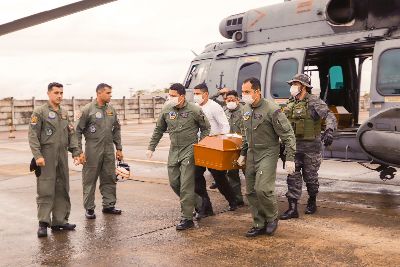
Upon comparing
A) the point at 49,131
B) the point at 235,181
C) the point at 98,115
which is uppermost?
the point at 98,115

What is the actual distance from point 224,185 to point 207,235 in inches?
49.1

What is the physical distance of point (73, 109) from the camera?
3219cm

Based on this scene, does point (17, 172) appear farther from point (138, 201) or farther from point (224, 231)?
point (224, 231)

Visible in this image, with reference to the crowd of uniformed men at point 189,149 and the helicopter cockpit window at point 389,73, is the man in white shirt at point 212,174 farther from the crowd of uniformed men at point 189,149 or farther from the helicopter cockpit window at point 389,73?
the helicopter cockpit window at point 389,73

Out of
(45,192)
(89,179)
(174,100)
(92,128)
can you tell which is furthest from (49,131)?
(174,100)

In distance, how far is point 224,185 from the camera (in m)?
6.82

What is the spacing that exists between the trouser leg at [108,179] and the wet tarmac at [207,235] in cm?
24

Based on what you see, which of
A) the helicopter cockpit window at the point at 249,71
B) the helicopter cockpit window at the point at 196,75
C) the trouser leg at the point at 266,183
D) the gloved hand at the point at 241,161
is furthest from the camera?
the helicopter cockpit window at the point at 196,75

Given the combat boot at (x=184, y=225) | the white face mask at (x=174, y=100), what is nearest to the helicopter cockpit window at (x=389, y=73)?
the white face mask at (x=174, y=100)

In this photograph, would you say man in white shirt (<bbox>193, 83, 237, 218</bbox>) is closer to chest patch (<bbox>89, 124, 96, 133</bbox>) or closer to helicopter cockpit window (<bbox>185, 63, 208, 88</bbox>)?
chest patch (<bbox>89, 124, 96, 133</bbox>)

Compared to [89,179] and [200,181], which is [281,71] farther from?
[89,179]

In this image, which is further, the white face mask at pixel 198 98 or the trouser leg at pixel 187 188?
the white face mask at pixel 198 98

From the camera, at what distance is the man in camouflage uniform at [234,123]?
7332mm

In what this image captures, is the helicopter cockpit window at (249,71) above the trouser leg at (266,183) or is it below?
above
